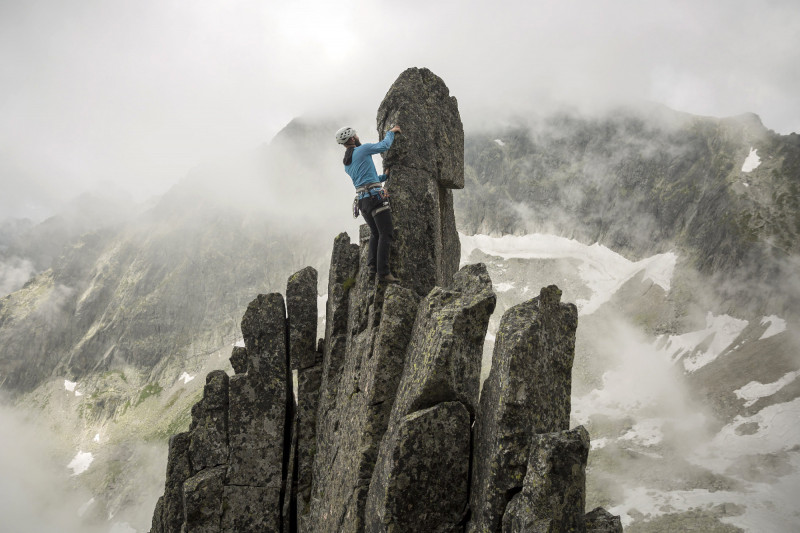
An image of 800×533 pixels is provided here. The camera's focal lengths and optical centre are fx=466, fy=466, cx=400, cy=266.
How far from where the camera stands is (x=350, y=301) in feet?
63.7

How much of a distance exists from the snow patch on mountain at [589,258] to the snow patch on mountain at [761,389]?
52750 mm

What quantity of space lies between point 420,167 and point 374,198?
9.71 feet

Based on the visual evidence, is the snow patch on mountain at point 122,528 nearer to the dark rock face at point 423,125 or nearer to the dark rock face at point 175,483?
the dark rock face at point 175,483

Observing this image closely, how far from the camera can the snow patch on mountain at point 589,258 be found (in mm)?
143125

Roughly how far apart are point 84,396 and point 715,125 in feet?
879

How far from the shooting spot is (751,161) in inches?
5689

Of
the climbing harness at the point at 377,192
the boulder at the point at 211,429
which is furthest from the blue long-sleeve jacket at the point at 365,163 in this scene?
the boulder at the point at 211,429

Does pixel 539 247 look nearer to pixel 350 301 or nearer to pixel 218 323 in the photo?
pixel 218 323

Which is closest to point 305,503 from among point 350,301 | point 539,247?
point 350,301

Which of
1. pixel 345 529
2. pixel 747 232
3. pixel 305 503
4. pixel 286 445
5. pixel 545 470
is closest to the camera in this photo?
pixel 545 470

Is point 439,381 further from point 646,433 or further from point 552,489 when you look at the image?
point 646,433

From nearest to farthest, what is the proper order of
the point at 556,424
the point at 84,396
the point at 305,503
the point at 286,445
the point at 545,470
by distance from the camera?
the point at 545,470 < the point at 556,424 < the point at 305,503 < the point at 286,445 < the point at 84,396

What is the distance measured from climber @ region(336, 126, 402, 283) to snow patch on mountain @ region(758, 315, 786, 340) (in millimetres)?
115224

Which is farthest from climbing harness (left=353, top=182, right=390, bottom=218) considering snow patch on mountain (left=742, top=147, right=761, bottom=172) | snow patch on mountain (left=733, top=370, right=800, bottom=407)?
snow patch on mountain (left=742, top=147, right=761, bottom=172)
